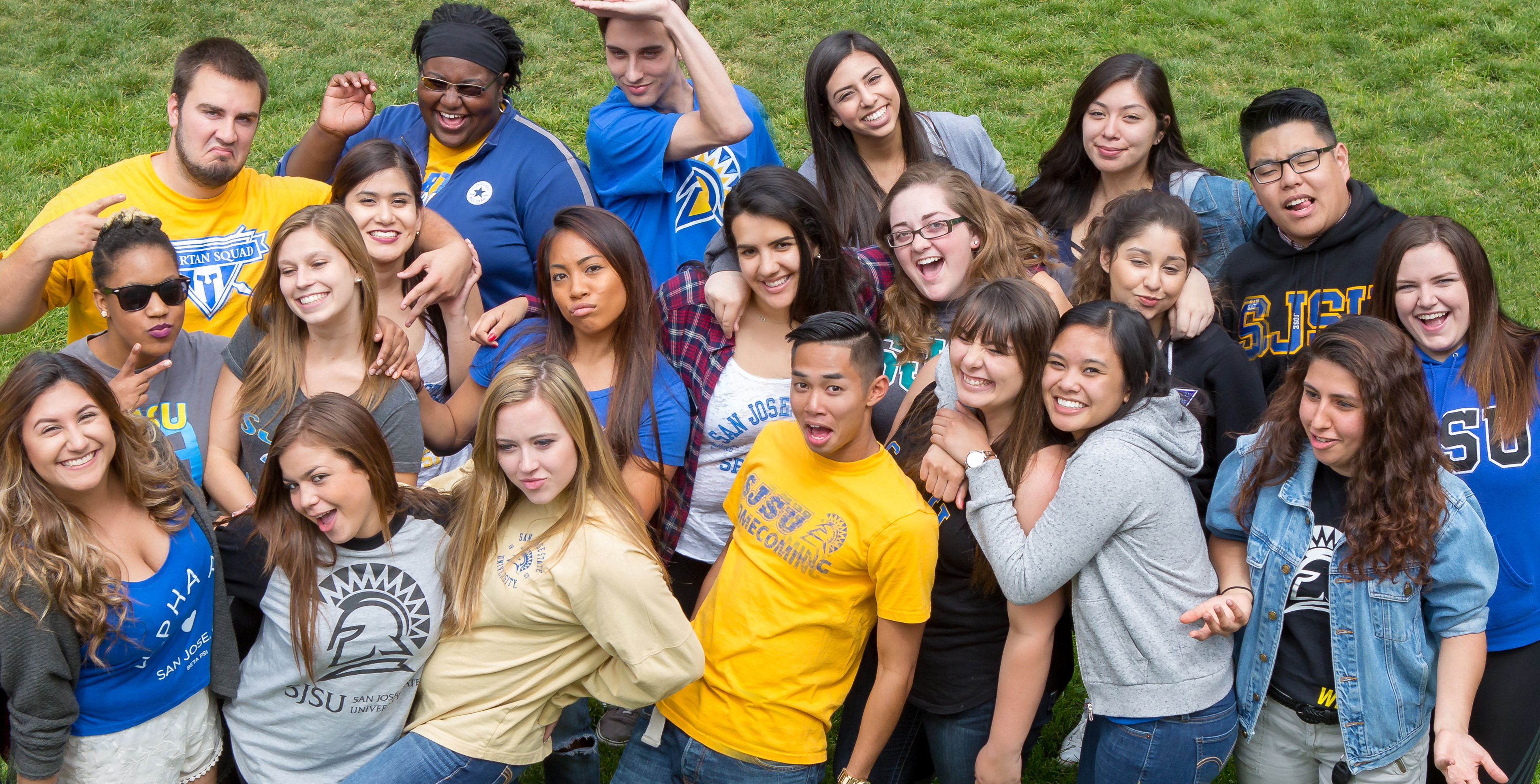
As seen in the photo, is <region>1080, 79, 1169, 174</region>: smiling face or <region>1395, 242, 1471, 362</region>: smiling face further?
<region>1080, 79, 1169, 174</region>: smiling face

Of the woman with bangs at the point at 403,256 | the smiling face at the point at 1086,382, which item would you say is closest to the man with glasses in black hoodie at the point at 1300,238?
the smiling face at the point at 1086,382

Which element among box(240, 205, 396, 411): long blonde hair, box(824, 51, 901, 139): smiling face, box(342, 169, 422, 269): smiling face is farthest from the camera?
box(824, 51, 901, 139): smiling face

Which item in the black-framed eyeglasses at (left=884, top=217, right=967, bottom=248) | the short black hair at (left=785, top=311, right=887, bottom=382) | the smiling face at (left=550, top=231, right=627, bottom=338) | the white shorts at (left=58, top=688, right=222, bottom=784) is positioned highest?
the black-framed eyeglasses at (left=884, top=217, right=967, bottom=248)

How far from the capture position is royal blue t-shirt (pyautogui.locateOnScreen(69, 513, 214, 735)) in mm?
3395

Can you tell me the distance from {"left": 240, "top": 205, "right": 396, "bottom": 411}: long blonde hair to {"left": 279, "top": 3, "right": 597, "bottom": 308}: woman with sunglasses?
3.02 feet

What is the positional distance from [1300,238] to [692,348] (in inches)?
90.3

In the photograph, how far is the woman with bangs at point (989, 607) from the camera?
358 centimetres

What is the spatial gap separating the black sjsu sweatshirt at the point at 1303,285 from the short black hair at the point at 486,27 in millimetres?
3333

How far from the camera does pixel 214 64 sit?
Answer: 4.91 meters

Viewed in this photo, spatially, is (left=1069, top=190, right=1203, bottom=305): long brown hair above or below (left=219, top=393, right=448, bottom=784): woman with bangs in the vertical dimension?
above

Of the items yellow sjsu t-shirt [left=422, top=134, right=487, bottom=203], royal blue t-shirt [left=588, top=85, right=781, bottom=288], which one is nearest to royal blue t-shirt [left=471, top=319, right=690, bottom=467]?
royal blue t-shirt [left=588, top=85, right=781, bottom=288]

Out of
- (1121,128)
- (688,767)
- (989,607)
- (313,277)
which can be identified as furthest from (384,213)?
(1121,128)

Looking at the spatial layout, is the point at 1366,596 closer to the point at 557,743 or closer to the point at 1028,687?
the point at 1028,687

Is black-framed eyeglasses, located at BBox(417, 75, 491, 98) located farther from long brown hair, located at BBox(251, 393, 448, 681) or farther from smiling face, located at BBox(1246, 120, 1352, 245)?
smiling face, located at BBox(1246, 120, 1352, 245)
